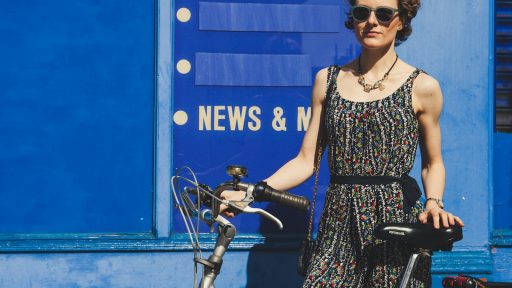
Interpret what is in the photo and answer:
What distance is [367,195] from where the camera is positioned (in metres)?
4.35

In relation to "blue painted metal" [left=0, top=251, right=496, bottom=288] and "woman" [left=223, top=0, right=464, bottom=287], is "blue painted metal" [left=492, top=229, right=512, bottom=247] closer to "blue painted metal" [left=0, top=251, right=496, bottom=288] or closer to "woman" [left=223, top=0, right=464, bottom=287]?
"blue painted metal" [left=0, top=251, right=496, bottom=288]

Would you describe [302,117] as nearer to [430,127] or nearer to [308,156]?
[308,156]

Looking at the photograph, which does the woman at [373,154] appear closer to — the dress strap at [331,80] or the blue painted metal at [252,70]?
the dress strap at [331,80]

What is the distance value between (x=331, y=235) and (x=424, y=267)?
419 mm

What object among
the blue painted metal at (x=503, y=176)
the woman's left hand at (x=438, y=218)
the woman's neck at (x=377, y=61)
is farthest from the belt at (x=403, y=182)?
the blue painted metal at (x=503, y=176)

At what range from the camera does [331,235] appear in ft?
14.4

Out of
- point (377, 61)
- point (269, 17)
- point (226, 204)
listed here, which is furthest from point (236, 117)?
point (226, 204)

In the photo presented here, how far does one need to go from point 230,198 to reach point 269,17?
2.24 meters

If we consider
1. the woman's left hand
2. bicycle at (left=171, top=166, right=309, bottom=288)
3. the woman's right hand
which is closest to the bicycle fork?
bicycle at (left=171, top=166, right=309, bottom=288)

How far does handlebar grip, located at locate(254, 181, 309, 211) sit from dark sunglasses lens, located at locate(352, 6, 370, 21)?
0.94m

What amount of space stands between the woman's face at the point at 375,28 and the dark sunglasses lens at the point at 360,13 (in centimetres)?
1

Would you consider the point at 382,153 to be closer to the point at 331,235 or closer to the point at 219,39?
the point at 331,235

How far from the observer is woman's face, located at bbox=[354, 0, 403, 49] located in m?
4.37

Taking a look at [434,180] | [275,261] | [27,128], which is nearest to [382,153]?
[434,180]
